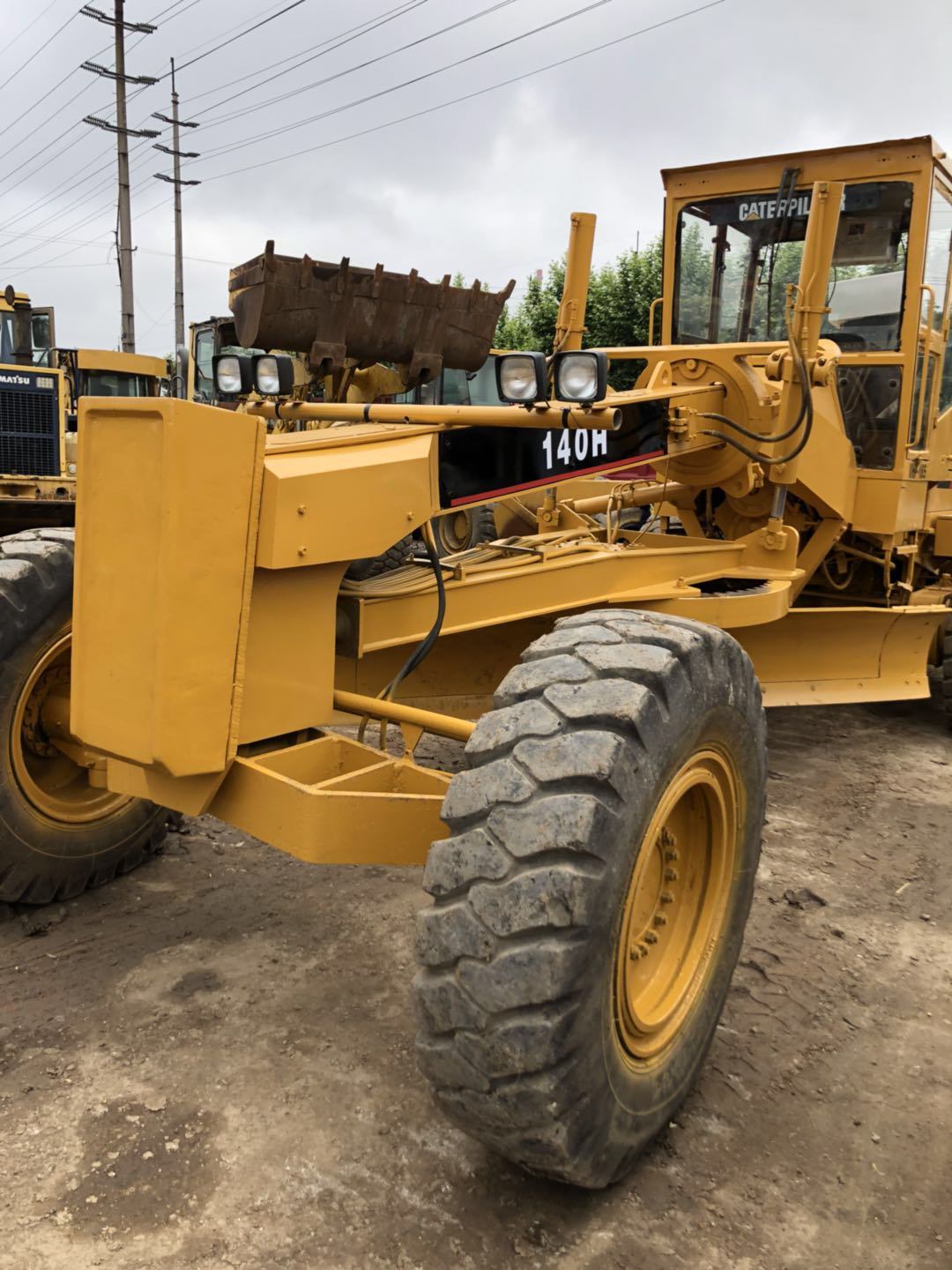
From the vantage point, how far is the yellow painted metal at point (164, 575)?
2451mm

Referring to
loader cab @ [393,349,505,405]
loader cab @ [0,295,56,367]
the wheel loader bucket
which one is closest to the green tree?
loader cab @ [393,349,505,405]

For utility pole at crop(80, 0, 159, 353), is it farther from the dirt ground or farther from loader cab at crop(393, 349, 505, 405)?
the dirt ground

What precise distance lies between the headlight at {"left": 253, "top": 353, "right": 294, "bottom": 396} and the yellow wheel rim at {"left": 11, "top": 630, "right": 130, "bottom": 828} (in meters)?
1.08

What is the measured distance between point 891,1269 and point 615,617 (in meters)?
1.58

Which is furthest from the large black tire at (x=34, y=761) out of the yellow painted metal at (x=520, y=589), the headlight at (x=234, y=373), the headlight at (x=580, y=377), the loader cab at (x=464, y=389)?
the loader cab at (x=464, y=389)

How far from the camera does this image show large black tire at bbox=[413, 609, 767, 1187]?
2.17 m

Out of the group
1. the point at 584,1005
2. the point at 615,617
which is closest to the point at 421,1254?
the point at 584,1005

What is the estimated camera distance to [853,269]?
18.4ft

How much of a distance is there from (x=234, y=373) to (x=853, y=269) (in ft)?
11.7

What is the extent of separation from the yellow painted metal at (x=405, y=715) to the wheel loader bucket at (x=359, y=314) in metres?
2.41

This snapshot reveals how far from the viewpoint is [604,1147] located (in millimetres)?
2344

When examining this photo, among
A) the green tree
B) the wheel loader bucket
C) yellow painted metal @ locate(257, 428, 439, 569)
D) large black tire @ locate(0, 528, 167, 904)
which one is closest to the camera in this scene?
yellow painted metal @ locate(257, 428, 439, 569)

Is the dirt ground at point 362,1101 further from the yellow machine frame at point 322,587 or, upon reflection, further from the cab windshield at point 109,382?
the cab windshield at point 109,382

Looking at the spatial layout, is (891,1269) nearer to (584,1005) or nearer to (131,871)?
(584,1005)
